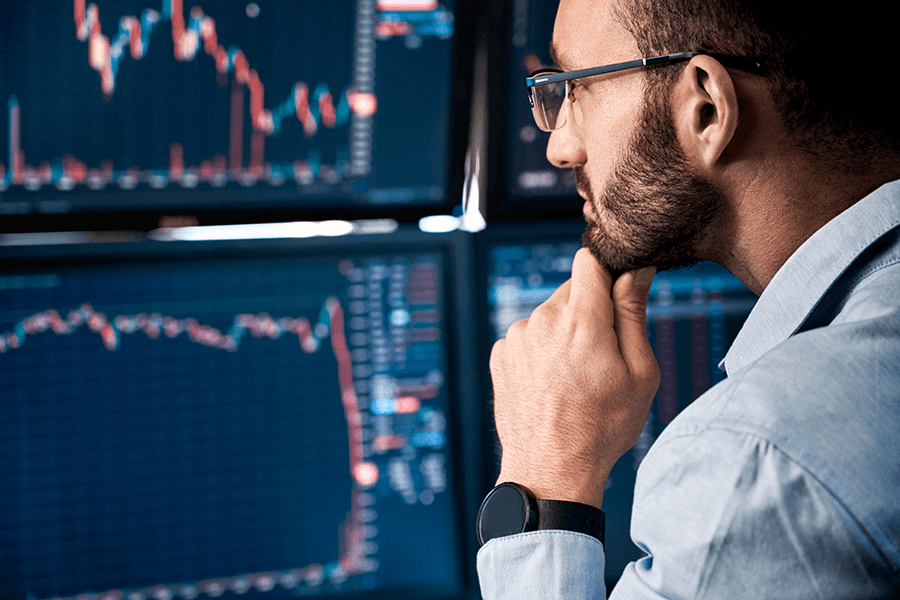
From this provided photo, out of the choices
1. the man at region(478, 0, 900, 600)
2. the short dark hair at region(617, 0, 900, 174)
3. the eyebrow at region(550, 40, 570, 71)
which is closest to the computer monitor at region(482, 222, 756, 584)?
the man at region(478, 0, 900, 600)

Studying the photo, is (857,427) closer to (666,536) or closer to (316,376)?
(666,536)

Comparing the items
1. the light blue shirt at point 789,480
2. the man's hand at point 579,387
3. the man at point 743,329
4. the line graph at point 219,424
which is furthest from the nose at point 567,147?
the light blue shirt at point 789,480

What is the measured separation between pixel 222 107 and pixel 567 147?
18.1 inches

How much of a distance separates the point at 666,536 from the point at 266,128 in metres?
0.70

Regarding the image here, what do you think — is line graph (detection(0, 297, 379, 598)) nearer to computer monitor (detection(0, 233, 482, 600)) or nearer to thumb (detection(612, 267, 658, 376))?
computer monitor (detection(0, 233, 482, 600))

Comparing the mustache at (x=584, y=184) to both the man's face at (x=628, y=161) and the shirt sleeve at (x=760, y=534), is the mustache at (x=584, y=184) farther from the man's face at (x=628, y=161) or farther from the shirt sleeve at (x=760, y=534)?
the shirt sleeve at (x=760, y=534)

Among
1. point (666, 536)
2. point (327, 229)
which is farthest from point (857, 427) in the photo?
point (327, 229)

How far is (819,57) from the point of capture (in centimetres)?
58

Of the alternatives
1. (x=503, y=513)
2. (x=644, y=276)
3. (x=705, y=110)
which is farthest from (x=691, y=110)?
(x=503, y=513)

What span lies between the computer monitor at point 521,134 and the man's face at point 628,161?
0.16 metres

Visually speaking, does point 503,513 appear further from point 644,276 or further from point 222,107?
point 222,107

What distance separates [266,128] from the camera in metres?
0.87

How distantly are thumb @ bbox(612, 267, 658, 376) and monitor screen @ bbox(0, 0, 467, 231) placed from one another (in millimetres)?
326

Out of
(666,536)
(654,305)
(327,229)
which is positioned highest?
(327,229)
